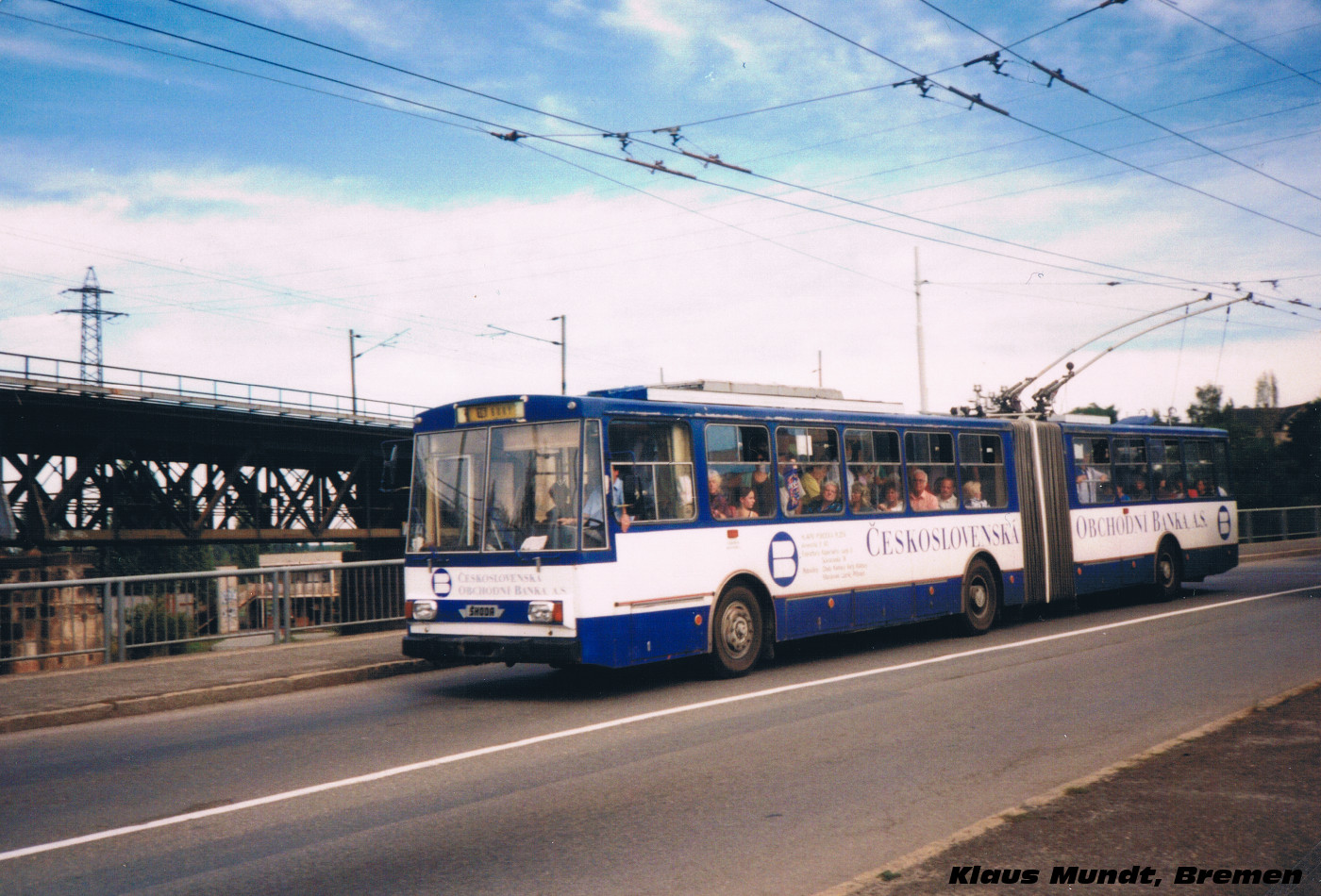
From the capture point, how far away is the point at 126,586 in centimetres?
1402

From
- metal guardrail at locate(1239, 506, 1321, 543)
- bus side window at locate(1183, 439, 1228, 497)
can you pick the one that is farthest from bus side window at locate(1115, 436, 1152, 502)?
metal guardrail at locate(1239, 506, 1321, 543)

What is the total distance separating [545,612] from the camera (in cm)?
1040

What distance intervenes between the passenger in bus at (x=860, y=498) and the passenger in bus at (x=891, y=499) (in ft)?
0.80

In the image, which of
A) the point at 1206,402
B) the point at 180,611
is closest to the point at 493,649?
the point at 180,611

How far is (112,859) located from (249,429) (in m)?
41.5

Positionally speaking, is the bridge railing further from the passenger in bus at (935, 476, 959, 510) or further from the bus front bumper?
the passenger in bus at (935, 476, 959, 510)

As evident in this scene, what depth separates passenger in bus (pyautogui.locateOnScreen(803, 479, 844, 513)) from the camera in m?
13.1

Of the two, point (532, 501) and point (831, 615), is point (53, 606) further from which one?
point (831, 615)

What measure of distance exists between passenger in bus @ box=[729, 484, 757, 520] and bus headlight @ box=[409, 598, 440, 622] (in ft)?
10.7

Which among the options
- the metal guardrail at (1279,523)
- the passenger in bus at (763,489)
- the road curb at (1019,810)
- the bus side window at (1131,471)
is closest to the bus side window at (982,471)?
the bus side window at (1131,471)

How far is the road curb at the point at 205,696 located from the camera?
10.2 meters

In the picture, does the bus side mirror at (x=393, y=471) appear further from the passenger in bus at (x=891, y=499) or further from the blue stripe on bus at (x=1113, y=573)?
the blue stripe on bus at (x=1113, y=573)

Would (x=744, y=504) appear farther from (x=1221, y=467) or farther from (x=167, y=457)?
(x=167, y=457)

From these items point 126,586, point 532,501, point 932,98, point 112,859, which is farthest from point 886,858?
point 932,98
